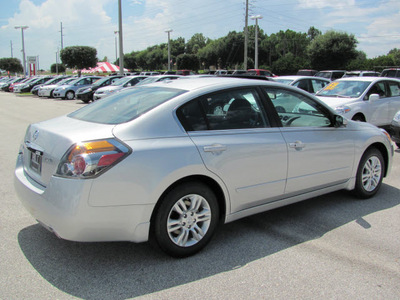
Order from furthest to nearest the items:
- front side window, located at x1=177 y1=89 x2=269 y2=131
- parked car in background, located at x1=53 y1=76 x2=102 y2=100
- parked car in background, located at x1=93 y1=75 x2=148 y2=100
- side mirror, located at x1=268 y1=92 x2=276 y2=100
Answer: parked car in background, located at x1=53 y1=76 x2=102 y2=100
parked car in background, located at x1=93 y1=75 x2=148 y2=100
side mirror, located at x1=268 y1=92 x2=276 y2=100
front side window, located at x1=177 y1=89 x2=269 y2=131

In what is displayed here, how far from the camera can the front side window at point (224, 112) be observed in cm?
341

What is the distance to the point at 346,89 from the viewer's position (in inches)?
389

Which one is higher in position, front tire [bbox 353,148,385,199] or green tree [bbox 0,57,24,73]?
green tree [bbox 0,57,24,73]

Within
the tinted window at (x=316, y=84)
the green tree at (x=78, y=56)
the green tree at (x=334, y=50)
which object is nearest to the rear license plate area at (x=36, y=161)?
the tinted window at (x=316, y=84)

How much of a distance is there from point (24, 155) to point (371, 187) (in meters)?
4.25

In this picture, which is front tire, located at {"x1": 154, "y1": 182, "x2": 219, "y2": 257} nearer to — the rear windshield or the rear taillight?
the rear taillight

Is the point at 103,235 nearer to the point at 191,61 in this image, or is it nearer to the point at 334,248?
the point at 334,248

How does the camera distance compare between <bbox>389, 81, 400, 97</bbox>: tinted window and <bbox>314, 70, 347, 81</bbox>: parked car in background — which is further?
<bbox>314, 70, 347, 81</bbox>: parked car in background

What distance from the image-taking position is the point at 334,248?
3.57 metres

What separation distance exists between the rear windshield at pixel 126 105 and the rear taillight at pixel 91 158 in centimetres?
39

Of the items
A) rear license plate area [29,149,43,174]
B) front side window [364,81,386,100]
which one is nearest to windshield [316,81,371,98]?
front side window [364,81,386,100]

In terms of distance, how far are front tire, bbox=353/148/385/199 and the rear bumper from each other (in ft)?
10.0

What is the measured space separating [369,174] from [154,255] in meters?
3.12

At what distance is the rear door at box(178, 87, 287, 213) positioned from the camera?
11.1 feet
